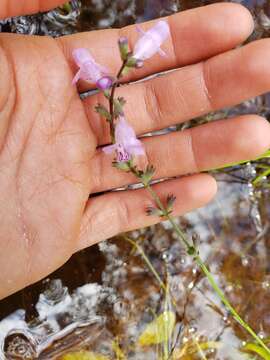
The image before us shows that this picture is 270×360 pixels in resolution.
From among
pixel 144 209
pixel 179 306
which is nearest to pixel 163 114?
pixel 144 209

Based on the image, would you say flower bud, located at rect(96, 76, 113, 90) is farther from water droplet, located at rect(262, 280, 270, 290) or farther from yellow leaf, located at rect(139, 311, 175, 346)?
water droplet, located at rect(262, 280, 270, 290)

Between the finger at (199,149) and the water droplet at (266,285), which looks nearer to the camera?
the finger at (199,149)

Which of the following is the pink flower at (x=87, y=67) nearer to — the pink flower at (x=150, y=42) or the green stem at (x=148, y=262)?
the pink flower at (x=150, y=42)

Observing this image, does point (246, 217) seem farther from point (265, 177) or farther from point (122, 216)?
point (122, 216)

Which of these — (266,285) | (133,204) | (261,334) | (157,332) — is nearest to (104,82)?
(133,204)

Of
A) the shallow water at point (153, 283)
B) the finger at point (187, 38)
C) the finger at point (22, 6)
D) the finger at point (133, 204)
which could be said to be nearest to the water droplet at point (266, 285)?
the shallow water at point (153, 283)

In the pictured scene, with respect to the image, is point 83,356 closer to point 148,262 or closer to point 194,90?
point 148,262

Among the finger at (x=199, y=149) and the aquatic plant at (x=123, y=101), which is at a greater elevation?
the aquatic plant at (x=123, y=101)

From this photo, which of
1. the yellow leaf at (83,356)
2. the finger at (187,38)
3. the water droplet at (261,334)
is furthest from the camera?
the water droplet at (261,334)
